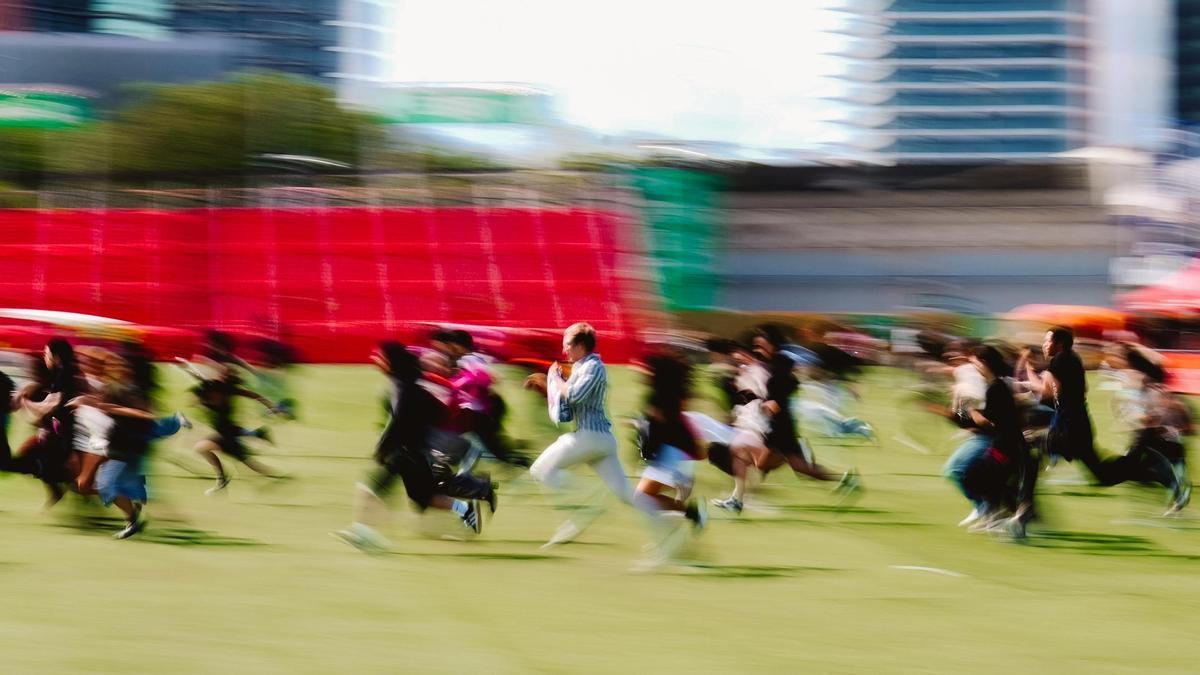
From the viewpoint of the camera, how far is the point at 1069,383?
40.5ft

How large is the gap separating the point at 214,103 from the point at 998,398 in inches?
2291

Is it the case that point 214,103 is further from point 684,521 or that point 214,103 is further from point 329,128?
point 684,521

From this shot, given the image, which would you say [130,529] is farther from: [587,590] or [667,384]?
[667,384]

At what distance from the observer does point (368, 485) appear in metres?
10.6

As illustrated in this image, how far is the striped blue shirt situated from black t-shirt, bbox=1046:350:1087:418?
4.13m

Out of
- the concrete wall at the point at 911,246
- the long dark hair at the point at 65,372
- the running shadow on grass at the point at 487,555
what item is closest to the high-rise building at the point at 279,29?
the concrete wall at the point at 911,246

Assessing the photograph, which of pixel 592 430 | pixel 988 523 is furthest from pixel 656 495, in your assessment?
pixel 988 523

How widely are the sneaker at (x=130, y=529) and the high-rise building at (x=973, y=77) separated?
10352 cm

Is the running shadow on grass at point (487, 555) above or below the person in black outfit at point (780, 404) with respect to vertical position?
below

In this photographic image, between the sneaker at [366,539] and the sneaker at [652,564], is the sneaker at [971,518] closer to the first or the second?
the sneaker at [652,564]

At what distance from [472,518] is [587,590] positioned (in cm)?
197

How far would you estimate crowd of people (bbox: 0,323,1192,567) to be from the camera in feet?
33.5

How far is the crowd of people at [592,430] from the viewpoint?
10211 mm

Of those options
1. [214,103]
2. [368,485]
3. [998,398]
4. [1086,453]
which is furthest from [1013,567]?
[214,103]
